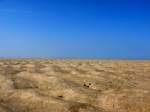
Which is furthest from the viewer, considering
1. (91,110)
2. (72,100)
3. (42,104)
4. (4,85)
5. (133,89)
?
(4,85)

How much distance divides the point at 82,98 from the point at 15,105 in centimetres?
207

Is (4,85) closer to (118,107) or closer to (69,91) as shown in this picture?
(69,91)

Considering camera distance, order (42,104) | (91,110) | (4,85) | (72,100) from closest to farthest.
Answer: (91,110) → (42,104) → (72,100) → (4,85)

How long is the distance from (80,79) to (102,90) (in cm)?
305

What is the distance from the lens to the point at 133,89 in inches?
421

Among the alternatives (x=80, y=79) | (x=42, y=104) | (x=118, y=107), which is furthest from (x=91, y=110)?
(x=80, y=79)

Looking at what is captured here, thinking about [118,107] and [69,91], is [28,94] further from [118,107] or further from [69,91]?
[118,107]

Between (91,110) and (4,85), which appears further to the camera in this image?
(4,85)

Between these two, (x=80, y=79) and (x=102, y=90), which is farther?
(x=80, y=79)

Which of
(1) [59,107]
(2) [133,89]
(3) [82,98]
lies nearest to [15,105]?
(1) [59,107]

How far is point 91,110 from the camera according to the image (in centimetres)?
854

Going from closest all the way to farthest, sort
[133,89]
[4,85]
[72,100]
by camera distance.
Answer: [72,100] < [133,89] < [4,85]

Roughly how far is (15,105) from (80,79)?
5.37m

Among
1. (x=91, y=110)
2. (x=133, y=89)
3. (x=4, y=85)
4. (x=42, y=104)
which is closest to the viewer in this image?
(x=91, y=110)
